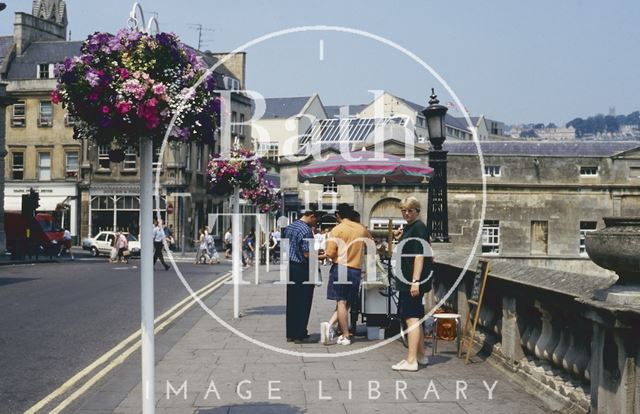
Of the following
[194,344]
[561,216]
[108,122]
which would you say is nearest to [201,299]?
[194,344]

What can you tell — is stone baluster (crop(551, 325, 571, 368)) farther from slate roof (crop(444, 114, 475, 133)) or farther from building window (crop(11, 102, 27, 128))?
slate roof (crop(444, 114, 475, 133))

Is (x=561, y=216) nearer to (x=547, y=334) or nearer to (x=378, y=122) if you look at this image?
(x=378, y=122)

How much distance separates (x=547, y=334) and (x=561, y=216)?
3931 cm

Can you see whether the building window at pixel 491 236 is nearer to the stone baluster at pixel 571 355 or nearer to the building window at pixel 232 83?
the building window at pixel 232 83

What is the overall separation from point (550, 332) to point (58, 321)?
9535 mm

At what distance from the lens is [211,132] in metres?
6.88

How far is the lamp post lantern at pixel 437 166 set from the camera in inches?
633

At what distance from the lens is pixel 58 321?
14352 millimetres

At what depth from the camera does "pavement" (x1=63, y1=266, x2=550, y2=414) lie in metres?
7.35

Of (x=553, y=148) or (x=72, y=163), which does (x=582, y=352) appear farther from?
(x=72, y=163)

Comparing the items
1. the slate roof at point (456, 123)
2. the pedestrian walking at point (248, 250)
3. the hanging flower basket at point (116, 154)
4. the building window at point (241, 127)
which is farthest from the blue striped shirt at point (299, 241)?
the slate roof at point (456, 123)

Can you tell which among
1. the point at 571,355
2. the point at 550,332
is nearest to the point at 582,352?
the point at 571,355

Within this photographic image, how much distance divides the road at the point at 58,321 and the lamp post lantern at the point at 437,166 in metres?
5.85

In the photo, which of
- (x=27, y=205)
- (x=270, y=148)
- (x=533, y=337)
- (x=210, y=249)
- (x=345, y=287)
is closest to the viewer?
(x=533, y=337)
